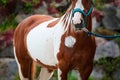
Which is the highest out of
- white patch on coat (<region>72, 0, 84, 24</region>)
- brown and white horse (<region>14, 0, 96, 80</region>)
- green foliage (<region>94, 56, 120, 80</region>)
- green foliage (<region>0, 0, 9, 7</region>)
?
white patch on coat (<region>72, 0, 84, 24</region>)

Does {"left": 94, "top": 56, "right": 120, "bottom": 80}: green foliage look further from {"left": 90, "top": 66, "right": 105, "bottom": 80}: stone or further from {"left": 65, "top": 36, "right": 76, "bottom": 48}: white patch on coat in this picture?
{"left": 65, "top": 36, "right": 76, "bottom": 48}: white patch on coat

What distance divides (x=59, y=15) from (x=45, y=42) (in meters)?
3.98

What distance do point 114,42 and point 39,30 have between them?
3305mm

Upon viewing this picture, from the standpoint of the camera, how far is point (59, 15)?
895 centimetres

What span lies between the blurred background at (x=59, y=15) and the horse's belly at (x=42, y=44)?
2212 mm

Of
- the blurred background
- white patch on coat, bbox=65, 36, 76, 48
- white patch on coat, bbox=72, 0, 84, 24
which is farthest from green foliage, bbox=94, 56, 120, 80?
white patch on coat, bbox=72, 0, 84, 24

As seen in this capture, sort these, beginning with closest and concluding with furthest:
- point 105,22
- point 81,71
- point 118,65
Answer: point 81,71 < point 118,65 < point 105,22

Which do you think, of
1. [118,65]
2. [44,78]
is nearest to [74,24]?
[44,78]

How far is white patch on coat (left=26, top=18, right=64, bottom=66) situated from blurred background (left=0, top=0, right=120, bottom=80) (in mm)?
2221

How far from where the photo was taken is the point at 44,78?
18.8 feet

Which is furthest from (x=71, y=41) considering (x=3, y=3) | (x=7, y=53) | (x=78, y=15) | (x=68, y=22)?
(x=3, y=3)

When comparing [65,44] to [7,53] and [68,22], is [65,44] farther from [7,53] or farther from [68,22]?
[7,53]

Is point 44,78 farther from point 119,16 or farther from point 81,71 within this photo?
point 119,16

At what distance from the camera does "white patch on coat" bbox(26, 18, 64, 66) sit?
15.7 feet
